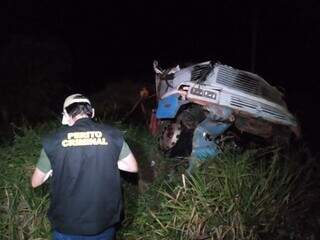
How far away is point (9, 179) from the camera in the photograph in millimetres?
6566

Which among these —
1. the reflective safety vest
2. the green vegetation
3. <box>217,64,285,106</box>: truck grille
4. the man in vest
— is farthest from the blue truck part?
the reflective safety vest

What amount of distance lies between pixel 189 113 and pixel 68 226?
3122 mm

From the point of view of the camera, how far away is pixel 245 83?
295 inches

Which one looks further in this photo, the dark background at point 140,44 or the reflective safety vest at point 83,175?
the dark background at point 140,44

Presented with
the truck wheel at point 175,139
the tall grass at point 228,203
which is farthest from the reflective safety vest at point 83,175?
the truck wheel at point 175,139

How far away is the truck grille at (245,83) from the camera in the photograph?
7406 mm

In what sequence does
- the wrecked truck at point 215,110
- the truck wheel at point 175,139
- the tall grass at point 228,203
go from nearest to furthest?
1. the tall grass at point 228,203
2. the wrecked truck at point 215,110
3. the truck wheel at point 175,139

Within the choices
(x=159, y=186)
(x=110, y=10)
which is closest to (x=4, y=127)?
(x=159, y=186)

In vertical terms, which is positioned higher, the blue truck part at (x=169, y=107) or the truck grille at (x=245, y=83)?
the truck grille at (x=245, y=83)

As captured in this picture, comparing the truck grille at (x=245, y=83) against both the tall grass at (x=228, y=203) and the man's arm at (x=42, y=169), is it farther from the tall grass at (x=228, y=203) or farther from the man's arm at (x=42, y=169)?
the man's arm at (x=42, y=169)

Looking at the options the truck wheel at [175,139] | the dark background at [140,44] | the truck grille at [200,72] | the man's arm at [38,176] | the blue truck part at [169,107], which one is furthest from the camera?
the dark background at [140,44]

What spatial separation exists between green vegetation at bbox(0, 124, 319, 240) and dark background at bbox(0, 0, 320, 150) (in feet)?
14.6

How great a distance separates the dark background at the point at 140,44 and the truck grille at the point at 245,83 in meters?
3.15

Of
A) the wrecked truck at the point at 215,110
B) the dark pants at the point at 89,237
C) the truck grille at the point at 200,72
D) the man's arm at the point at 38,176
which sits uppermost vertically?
the truck grille at the point at 200,72
